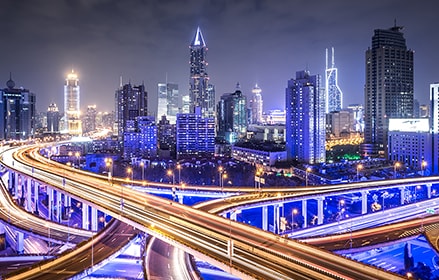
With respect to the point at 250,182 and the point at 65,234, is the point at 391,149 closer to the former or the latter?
the point at 250,182

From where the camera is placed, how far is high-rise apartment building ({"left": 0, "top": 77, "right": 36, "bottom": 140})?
8794cm

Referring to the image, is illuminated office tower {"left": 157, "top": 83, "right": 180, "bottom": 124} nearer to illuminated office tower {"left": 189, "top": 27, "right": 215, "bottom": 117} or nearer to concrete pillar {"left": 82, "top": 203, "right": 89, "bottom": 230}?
illuminated office tower {"left": 189, "top": 27, "right": 215, "bottom": 117}

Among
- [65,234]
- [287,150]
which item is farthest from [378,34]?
[65,234]

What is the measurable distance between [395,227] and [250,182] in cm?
3063

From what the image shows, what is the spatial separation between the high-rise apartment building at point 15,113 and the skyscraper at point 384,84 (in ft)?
241

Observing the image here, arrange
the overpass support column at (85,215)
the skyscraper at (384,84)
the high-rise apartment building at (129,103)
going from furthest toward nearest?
the high-rise apartment building at (129,103)
the skyscraper at (384,84)
the overpass support column at (85,215)

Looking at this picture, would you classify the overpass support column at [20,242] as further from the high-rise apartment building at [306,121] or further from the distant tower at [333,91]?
the distant tower at [333,91]

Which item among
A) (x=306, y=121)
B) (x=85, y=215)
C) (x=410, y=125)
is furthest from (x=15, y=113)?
(x=410, y=125)

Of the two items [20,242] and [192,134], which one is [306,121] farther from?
[20,242]

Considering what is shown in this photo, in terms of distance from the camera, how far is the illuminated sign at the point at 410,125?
53.9 meters

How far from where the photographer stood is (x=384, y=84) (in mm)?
70750

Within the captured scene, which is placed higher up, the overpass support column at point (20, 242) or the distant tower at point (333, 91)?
the distant tower at point (333, 91)

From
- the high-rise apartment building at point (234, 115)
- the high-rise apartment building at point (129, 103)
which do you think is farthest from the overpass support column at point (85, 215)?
the high-rise apartment building at point (234, 115)

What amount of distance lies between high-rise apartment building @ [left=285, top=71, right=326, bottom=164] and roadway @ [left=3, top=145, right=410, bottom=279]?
44.3 m
